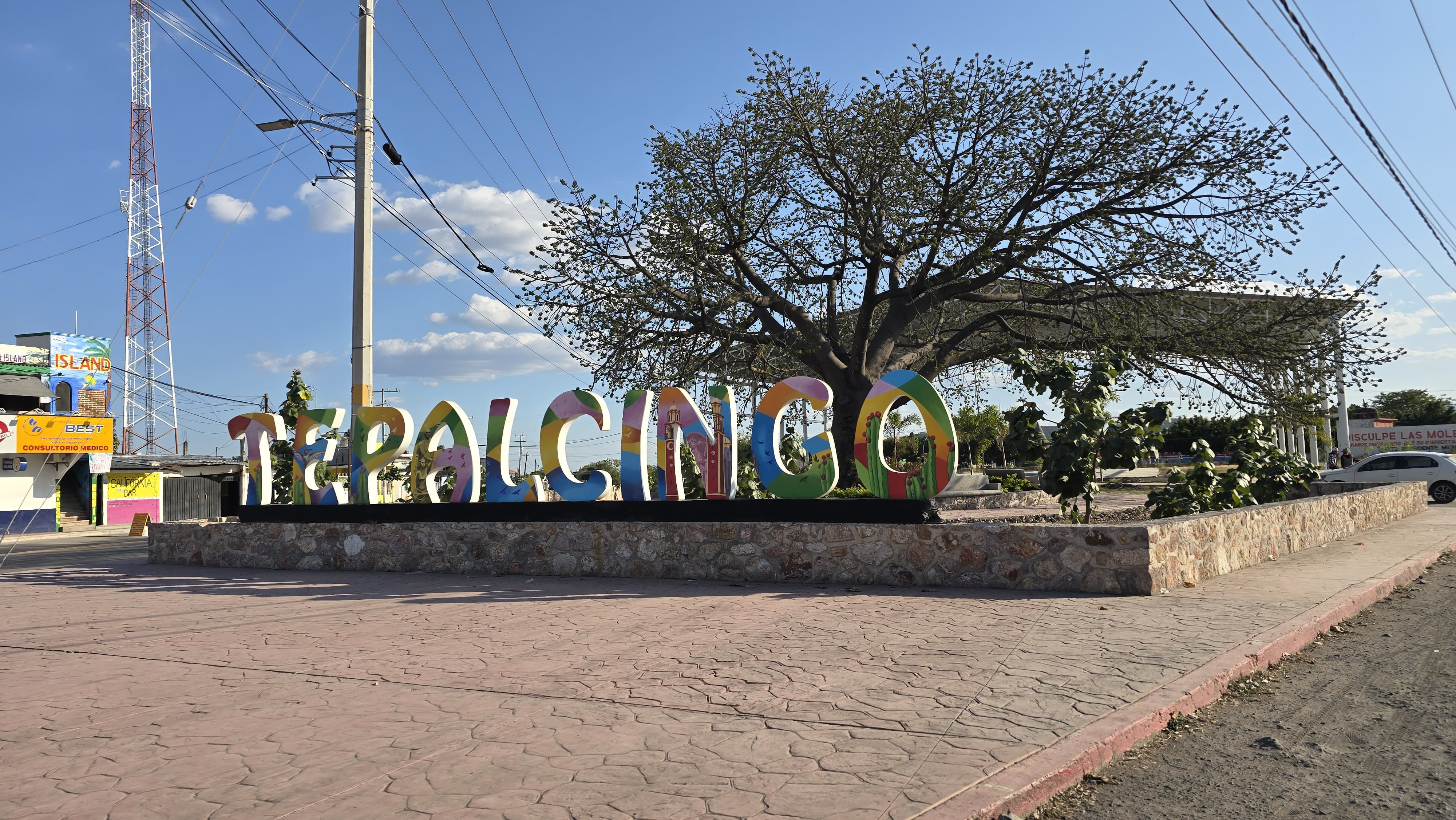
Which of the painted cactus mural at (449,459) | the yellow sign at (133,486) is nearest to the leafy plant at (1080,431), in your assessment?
the painted cactus mural at (449,459)

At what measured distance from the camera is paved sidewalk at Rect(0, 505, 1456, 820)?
4137 mm

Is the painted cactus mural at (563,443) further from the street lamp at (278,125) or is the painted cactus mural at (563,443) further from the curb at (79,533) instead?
the curb at (79,533)

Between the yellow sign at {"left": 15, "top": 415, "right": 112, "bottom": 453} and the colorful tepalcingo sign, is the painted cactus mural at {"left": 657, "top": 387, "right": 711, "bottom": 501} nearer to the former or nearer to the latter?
the colorful tepalcingo sign

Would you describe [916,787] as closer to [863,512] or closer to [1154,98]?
[863,512]

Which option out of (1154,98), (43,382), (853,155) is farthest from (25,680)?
(43,382)

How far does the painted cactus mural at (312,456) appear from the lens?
48.9 ft

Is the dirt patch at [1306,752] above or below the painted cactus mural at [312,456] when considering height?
below

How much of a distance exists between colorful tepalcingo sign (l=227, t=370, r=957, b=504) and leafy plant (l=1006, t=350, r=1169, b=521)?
4.99 feet

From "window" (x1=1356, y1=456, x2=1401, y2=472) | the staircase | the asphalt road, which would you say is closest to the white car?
"window" (x1=1356, y1=456, x2=1401, y2=472)

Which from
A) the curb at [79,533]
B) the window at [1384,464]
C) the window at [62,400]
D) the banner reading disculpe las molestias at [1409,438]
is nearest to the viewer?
the window at [1384,464]

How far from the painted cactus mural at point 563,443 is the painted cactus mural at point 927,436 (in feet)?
12.3

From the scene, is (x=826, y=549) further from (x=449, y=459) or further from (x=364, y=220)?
(x=364, y=220)

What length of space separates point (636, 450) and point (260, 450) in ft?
25.6

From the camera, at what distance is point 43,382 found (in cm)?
3712
